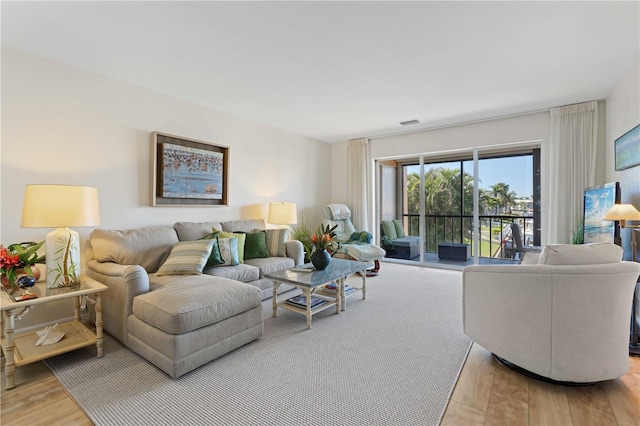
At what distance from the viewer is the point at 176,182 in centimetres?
357

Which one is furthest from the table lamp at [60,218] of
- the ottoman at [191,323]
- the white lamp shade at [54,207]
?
the ottoman at [191,323]

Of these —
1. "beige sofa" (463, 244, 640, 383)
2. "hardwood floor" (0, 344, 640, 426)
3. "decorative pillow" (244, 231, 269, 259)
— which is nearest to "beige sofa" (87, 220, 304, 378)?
"hardwood floor" (0, 344, 640, 426)

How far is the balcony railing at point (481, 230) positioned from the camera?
187 inches

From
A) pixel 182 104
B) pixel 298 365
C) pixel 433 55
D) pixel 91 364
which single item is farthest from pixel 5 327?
pixel 433 55

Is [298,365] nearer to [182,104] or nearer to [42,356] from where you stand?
[42,356]

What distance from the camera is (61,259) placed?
222 cm

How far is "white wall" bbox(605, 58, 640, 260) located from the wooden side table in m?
4.69

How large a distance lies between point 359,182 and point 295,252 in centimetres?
249

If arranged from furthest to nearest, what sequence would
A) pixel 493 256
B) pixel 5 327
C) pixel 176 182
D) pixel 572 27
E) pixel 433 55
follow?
pixel 493 256 < pixel 176 182 < pixel 433 55 < pixel 572 27 < pixel 5 327

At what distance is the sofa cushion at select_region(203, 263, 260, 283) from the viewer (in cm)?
302

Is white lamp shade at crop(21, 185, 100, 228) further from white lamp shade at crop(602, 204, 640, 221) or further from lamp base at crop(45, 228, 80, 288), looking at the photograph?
white lamp shade at crop(602, 204, 640, 221)

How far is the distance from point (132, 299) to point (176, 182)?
1709 mm

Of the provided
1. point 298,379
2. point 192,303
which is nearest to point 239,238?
point 192,303

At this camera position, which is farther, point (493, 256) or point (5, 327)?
point (493, 256)
